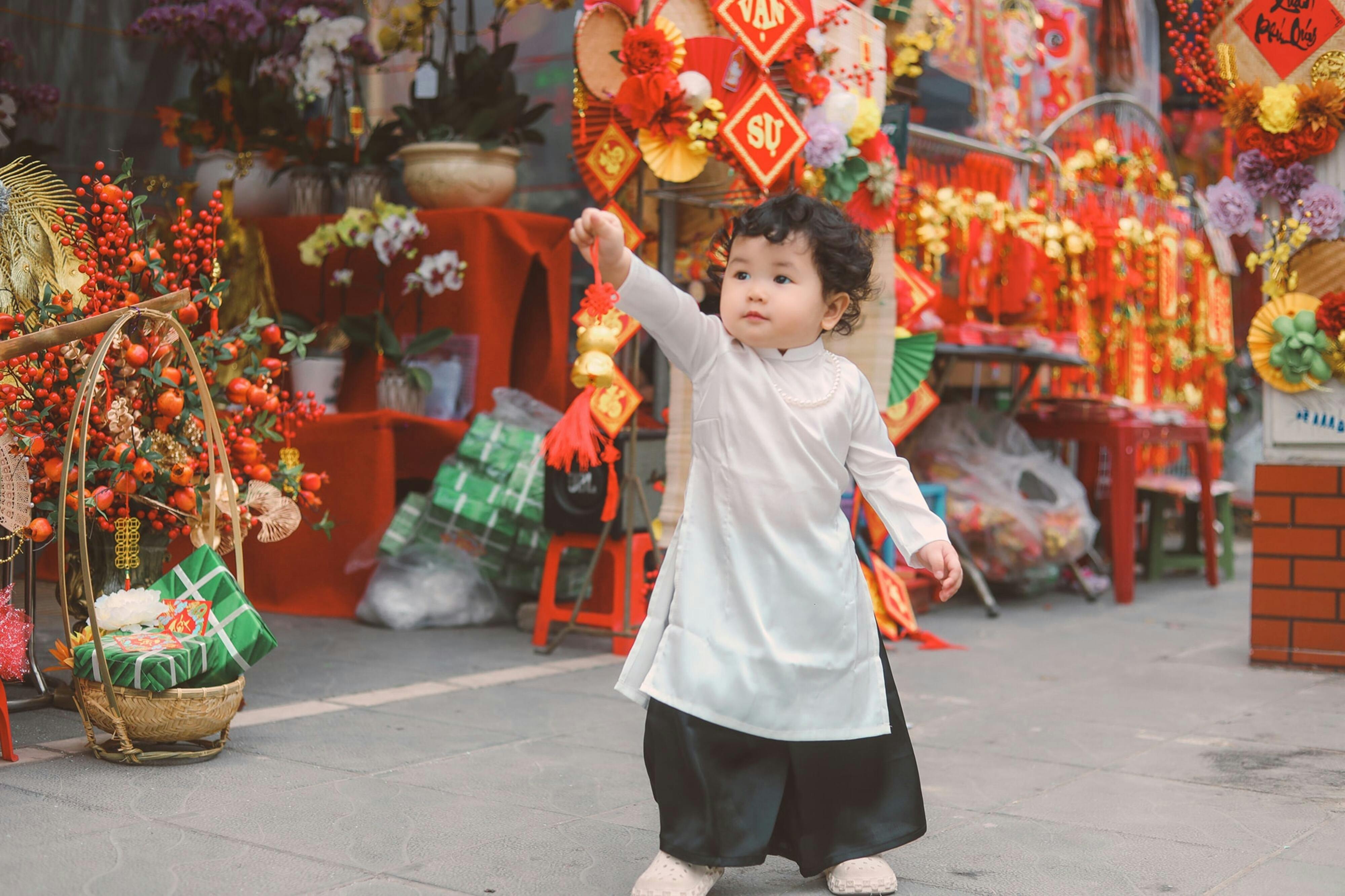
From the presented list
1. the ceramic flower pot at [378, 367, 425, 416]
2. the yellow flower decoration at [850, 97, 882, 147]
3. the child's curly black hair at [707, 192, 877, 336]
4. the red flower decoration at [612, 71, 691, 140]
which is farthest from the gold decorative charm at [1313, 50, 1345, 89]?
the ceramic flower pot at [378, 367, 425, 416]

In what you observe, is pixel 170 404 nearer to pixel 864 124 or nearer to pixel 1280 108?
pixel 864 124

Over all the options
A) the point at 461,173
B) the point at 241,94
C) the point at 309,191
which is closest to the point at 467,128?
the point at 461,173

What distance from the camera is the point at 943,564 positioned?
8.45 ft

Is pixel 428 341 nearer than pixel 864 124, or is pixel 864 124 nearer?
pixel 864 124

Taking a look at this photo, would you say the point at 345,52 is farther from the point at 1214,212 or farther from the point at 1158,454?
the point at 1158,454

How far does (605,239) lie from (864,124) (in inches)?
112

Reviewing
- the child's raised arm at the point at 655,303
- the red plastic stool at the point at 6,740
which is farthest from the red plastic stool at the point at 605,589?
the child's raised arm at the point at 655,303

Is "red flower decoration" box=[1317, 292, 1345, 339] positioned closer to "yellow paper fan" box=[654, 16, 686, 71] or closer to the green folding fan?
the green folding fan

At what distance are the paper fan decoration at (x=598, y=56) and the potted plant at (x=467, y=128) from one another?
119 cm

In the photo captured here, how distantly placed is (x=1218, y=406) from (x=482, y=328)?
211 inches

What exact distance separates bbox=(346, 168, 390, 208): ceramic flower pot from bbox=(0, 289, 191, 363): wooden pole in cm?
301

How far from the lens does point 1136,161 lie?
7844 mm

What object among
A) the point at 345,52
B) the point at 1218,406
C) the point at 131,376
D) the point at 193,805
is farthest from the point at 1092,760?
the point at 1218,406

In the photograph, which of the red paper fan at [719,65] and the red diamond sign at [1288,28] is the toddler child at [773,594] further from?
the red diamond sign at [1288,28]
